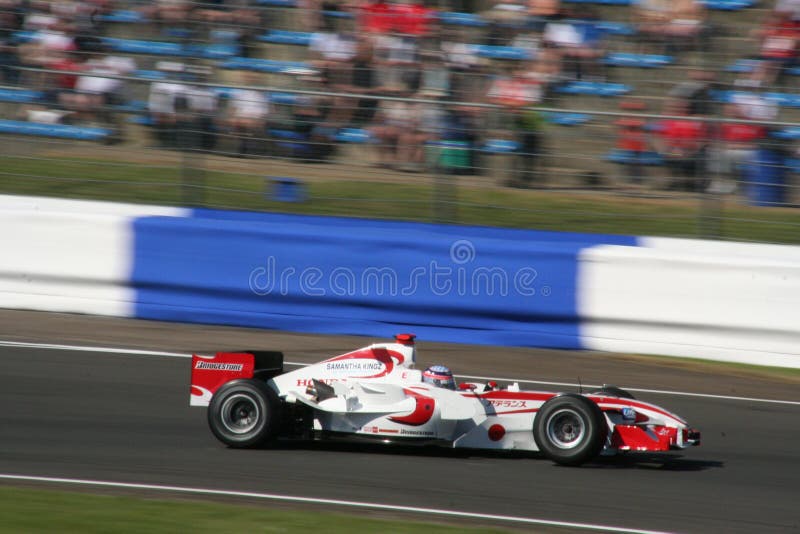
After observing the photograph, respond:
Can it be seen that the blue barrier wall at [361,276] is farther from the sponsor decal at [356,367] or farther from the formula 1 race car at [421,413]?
the sponsor decal at [356,367]

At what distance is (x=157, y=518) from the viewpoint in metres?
4.91

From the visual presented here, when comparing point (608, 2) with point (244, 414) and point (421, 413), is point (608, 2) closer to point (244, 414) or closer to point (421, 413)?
point (421, 413)

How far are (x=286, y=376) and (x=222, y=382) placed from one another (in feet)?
1.28

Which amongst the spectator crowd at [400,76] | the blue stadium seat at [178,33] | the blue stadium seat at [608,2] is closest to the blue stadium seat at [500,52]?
the spectator crowd at [400,76]

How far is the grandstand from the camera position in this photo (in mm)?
9719

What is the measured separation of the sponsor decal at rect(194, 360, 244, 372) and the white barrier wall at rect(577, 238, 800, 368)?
3.94m

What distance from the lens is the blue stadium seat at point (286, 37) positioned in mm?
12332

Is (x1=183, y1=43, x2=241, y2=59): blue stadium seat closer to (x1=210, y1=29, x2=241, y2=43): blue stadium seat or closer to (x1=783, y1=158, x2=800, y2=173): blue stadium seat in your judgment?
(x1=210, y1=29, x2=241, y2=43): blue stadium seat

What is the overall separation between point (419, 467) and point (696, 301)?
159 inches

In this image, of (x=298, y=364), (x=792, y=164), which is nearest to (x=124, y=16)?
(x=298, y=364)

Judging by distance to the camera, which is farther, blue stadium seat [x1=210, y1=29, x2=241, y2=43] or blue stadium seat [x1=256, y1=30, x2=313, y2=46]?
blue stadium seat [x1=256, y1=30, x2=313, y2=46]

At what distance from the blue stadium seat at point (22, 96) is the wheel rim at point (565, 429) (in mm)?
6918

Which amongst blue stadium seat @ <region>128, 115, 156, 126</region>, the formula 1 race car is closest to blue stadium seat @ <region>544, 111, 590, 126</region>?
blue stadium seat @ <region>128, 115, 156, 126</region>

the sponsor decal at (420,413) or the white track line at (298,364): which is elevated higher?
the white track line at (298,364)
